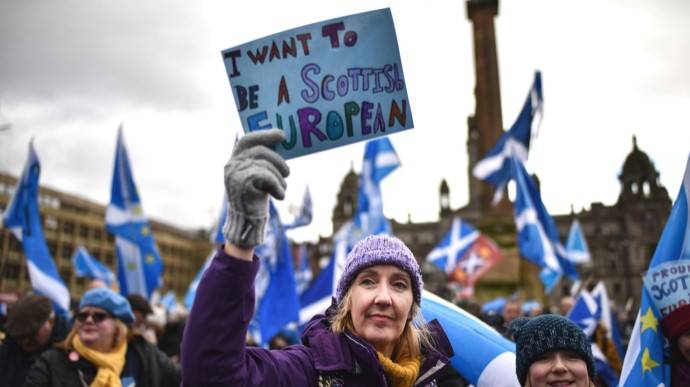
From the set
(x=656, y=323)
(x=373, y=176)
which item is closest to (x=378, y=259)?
(x=656, y=323)

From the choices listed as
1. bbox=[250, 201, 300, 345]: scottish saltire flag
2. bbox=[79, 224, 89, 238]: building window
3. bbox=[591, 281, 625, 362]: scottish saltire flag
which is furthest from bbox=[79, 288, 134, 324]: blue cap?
bbox=[79, 224, 89, 238]: building window

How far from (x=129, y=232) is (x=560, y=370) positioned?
7212 mm

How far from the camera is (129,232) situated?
27.7 feet

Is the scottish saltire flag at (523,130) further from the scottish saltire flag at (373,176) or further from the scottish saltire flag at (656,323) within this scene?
the scottish saltire flag at (656,323)

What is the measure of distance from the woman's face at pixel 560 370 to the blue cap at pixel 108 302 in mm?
2434

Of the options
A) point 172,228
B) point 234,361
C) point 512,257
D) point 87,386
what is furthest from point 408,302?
point 172,228

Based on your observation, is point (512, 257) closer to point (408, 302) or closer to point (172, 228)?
point (408, 302)

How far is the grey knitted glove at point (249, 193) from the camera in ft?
5.01

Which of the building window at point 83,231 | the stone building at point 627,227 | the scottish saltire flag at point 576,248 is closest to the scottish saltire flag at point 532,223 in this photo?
the scottish saltire flag at point 576,248

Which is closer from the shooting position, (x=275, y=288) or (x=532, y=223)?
→ (x=275, y=288)

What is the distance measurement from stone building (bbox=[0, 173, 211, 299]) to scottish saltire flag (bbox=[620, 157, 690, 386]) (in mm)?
48175

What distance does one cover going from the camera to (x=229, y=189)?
155cm

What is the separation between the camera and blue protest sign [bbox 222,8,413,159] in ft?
6.80

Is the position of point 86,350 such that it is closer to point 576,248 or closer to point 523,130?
point 523,130
